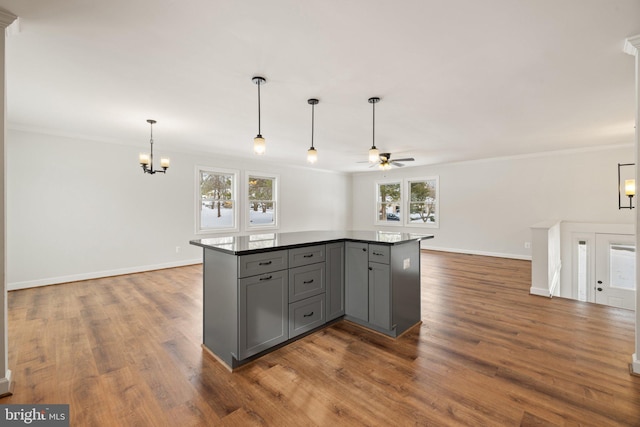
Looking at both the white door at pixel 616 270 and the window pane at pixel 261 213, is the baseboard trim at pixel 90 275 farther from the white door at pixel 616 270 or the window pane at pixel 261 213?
the white door at pixel 616 270

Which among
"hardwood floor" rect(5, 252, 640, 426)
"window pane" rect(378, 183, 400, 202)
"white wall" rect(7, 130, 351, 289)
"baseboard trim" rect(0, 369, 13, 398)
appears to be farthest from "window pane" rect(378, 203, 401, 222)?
"baseboard trim" rect(0, 369, 13, 398)

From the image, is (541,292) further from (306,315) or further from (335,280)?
(306,315)

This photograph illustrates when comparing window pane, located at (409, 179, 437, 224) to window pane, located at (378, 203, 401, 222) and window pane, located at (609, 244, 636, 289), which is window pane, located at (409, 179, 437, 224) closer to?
window pane, located at (378, 203, 401, 222)

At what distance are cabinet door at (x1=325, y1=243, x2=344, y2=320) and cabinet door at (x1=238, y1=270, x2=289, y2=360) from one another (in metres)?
0.55

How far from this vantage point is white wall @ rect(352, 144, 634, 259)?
5617 mm

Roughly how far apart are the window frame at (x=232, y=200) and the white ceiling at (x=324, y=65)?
5.83ft

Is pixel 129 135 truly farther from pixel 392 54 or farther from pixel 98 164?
pixel 392 54

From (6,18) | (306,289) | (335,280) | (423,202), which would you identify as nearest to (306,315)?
(306,289)

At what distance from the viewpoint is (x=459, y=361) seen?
2.29m

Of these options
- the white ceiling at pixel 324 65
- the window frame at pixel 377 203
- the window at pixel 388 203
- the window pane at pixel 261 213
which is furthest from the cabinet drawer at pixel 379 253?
the window at pixel 388 203

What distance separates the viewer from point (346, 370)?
7.13 ft

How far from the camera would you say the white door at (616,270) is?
5.18 m

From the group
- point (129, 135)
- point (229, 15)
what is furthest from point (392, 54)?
point (129, 135)

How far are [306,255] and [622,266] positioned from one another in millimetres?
6454
